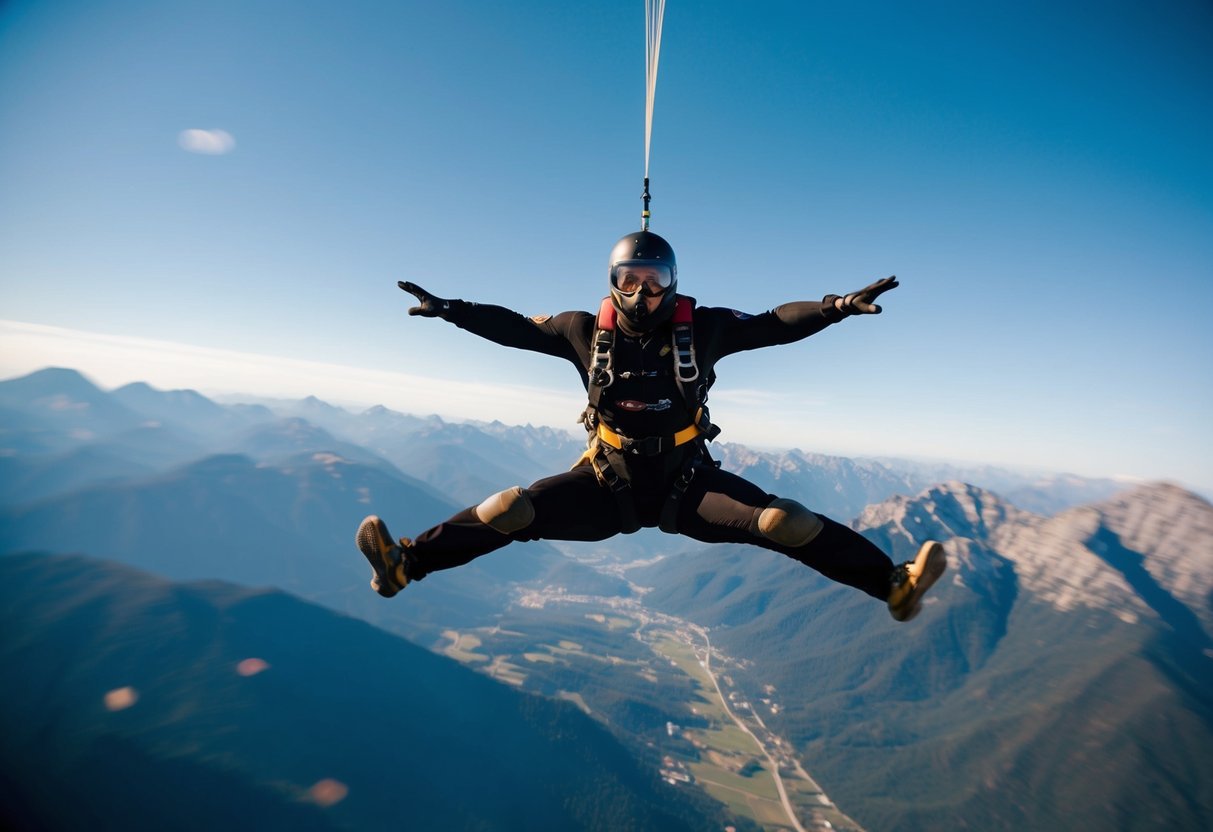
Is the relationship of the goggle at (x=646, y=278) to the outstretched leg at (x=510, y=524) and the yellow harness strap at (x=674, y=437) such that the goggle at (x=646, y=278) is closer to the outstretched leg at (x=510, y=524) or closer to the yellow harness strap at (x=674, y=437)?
the yellow harness strap at (x=674, y=437)

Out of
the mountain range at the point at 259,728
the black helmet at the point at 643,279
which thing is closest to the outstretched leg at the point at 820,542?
the black helmet at the point at 643,279

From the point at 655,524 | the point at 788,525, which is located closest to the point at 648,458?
the point at 655,524

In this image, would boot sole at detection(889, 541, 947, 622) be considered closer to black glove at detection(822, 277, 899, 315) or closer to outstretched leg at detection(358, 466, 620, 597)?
black glove at detection(822, 277, 899, 315)

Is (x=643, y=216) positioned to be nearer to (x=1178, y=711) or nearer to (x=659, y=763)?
(x=659, y=763)

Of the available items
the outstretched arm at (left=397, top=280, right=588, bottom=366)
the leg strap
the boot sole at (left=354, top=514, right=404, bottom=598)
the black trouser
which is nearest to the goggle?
the outstretched arm at (left=397, top=280, right=588, bottom=366)

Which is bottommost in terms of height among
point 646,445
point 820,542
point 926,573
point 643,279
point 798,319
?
point 926,573

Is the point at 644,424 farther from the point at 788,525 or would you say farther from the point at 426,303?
the point at 426,303
